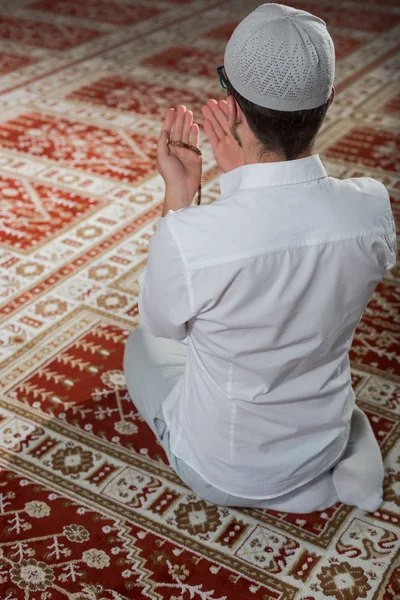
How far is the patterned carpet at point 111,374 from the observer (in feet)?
7.73

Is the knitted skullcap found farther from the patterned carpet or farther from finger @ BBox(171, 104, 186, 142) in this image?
the patterned carpet

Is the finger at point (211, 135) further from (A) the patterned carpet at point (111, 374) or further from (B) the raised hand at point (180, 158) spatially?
(A) the patterned carpet at point (111, 374)

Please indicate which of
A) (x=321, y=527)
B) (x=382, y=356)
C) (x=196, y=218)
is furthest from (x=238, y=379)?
(x=382, y=356)

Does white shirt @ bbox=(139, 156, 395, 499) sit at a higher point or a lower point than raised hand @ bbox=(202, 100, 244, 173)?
lower

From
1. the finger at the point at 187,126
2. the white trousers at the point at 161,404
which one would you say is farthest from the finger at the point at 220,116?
the white trousers at the point at 161,404

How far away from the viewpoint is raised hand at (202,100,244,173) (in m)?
1.99

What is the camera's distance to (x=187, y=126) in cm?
230

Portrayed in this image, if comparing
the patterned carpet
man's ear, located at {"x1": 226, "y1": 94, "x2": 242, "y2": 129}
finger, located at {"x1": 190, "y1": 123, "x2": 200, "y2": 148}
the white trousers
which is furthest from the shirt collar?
the patterned carpet

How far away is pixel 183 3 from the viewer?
347 inches

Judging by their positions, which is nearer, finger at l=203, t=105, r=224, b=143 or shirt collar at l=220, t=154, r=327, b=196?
shirt collar at l=220, t=154, r=327, b=196

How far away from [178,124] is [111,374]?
1.21m

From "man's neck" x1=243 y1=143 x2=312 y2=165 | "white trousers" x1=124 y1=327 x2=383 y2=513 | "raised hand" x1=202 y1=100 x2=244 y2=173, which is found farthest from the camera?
Answer: "white trousers" x1=124 y1=327 x2=383 y2=513

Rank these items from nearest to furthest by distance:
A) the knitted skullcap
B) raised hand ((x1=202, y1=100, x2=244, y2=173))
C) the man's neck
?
the knitted skullcap
the man's neck
raised hand ((x1=202, y1=100, x2=244, y2=173))

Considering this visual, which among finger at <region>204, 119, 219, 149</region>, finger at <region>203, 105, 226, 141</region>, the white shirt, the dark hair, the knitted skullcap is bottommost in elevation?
the white shirt
